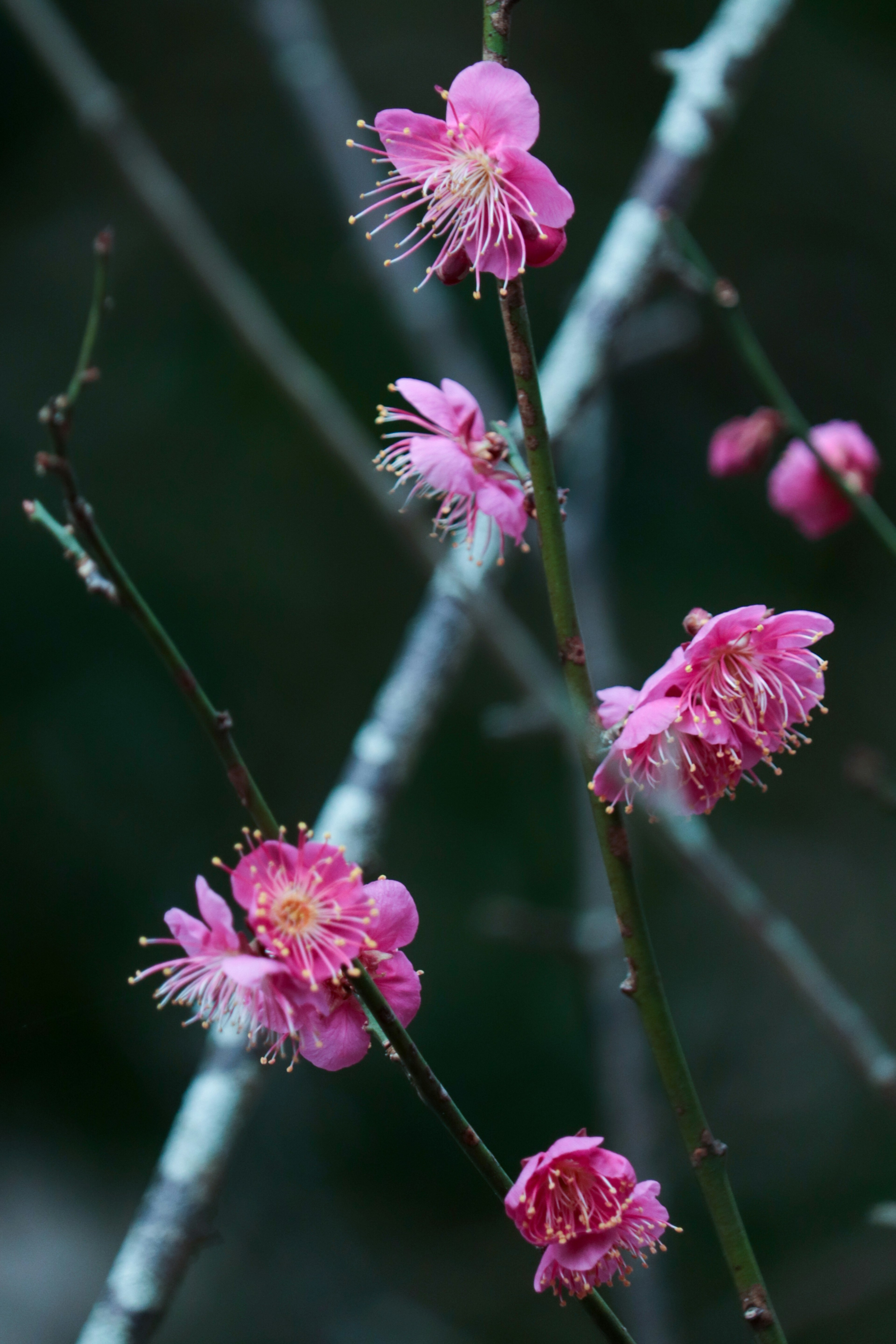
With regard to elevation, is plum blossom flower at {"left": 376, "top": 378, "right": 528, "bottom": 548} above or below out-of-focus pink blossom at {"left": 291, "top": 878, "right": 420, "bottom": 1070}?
above

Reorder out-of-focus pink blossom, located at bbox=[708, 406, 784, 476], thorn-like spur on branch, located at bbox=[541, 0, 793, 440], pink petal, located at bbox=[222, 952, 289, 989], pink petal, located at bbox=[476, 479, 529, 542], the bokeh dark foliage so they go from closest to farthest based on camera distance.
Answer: pink petal, located at bbox=[222, 952, 289, 989], pink petal, located at bbox=[476, 479, 529, 542], out-of-focus pink blossom, located at bbox=[708, 406, 784, 476], thorn-like spur on branch, located at bbox=[541, 0, 793, 440], the bokeh dark foliage

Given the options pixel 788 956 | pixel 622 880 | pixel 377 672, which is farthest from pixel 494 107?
pixel 377 672

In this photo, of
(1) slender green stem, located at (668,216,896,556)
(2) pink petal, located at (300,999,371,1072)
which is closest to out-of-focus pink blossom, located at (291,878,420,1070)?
(2) pink petal, located at (300,999,371,1072)

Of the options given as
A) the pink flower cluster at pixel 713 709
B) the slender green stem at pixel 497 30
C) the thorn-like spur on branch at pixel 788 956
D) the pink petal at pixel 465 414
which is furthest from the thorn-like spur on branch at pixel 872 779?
the slender green stem at pixel 497 30

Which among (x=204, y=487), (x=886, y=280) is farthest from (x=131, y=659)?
(x=886, y=280)

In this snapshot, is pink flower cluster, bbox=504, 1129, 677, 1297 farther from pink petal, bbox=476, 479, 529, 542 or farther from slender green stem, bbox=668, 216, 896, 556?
slender green stem, bbox=668, 216, 896, 556

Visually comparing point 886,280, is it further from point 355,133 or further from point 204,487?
point 204,487

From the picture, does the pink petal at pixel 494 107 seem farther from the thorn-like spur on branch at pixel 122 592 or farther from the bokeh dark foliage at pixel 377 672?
the bokeh dark foliage at pixel 377 672
